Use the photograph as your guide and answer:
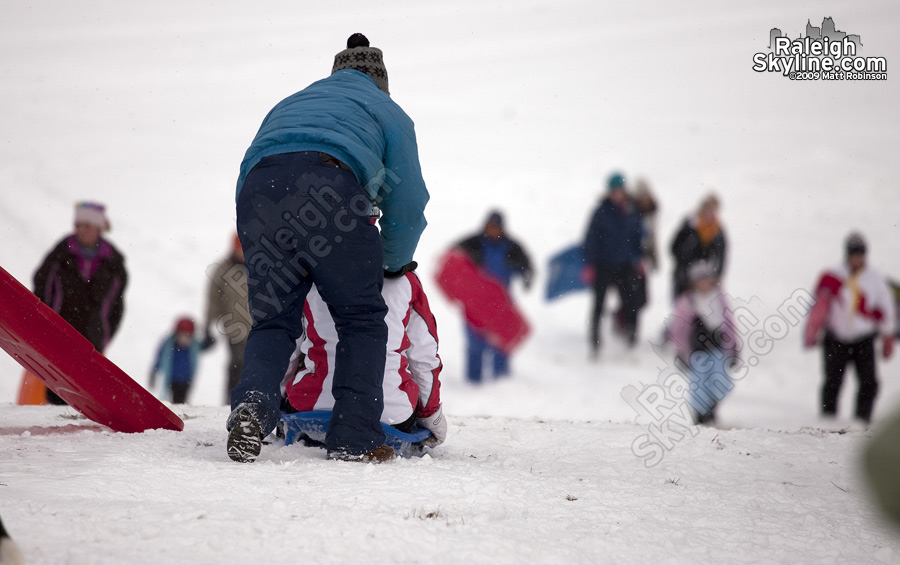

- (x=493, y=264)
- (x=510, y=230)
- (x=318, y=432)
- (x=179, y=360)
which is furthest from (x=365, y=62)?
(x=510, y=230)

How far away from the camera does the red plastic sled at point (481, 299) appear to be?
24.2ft

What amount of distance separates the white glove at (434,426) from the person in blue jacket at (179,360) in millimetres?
4012

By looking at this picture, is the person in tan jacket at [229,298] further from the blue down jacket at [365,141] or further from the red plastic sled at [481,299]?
the blue down jacket at [365,141]

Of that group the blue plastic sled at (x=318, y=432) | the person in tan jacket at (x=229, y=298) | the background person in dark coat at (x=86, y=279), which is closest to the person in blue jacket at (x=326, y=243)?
the blue plastic sled at (x=318, y=432)

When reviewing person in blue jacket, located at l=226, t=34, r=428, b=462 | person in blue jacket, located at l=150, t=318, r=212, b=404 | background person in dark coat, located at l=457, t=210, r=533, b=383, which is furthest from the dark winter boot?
background person in dark coat, located at l=457, t=210, r=533, b=383

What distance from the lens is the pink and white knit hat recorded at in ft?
16.0

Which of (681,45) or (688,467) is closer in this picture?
(688,467)

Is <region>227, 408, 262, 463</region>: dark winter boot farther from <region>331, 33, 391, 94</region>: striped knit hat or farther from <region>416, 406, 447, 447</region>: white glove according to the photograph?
<region>331, 33, 391, 94</region>: striped knit hat

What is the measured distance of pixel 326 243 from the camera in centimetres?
217

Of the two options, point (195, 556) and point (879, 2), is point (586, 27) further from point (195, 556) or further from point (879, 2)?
point (195, 556)

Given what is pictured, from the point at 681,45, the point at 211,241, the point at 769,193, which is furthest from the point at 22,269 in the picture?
the point at 681,45

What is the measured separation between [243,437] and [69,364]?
2.72 ft

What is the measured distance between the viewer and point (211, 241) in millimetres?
10234

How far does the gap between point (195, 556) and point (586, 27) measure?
1570 cm
